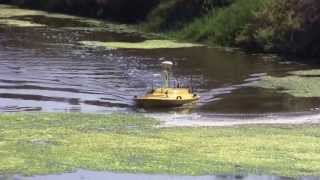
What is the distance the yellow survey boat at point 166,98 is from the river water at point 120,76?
1.40ft

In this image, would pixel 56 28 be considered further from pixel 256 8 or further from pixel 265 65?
pixel 265 65

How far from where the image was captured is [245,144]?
19609mm

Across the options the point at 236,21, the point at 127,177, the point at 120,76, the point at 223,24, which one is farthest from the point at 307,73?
the point at 127,177

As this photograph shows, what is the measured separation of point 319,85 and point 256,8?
17314 mm

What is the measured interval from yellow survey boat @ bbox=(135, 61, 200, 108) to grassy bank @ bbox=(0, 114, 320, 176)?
3.50m

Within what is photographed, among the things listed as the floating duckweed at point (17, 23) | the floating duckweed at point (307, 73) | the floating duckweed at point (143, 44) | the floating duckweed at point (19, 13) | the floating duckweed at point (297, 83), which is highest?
the floating duckweed at point (19, 13)

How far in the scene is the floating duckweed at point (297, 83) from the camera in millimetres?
30250

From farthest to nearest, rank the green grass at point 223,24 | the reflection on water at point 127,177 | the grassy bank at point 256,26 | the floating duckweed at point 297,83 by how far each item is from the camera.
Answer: the green grass at point 223,24 < the grassy bank at point 256,26 < the floating duckweed at point 297,83 < the reflection on water at point 127,177

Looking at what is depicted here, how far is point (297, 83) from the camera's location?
32.5 meters

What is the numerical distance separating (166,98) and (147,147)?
27.5 ft

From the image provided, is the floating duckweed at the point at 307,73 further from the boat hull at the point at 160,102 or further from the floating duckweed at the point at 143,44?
the floating duckweed at the point at 143,44

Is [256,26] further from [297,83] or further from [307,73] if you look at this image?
[297,83]

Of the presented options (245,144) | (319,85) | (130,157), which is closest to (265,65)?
(319,85)

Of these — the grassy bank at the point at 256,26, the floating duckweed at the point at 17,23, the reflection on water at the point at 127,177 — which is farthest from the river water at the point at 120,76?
the reflection on water at the point at 127,177
